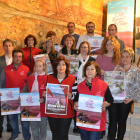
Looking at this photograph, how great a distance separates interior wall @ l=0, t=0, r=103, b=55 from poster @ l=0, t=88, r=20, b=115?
207 cm

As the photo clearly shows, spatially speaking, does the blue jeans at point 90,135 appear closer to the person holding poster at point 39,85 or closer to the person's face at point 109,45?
the person holding poster at point 39,85

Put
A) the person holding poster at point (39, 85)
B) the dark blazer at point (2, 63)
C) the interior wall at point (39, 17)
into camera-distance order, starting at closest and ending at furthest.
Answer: the person holding poster at point (39, 85)
the dark blazer at point (2, 63)
the interior wall at point (39, 17)

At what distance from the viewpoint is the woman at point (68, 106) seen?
8.52ft

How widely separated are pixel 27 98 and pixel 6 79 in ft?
2.60

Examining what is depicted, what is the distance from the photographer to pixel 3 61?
3717 mm

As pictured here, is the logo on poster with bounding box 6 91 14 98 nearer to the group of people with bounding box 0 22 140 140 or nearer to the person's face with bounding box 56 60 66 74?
the group of people with bounding box 0 22 140 140

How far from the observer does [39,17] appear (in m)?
5.90

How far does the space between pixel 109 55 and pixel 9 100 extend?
1967 millimetres

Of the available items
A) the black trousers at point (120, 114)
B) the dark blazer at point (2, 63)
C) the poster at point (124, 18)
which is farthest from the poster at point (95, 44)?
the poster at point (124, 18)

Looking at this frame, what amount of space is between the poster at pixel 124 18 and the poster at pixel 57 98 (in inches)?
242

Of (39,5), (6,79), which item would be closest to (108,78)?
(6,79)

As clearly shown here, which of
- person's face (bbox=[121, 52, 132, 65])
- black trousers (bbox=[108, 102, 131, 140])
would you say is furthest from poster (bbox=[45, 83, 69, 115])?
person's face (bbox=[121, 52, 132, 65])

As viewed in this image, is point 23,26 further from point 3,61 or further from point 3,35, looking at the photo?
point 3,61

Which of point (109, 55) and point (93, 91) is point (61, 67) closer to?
point (93, 91)
